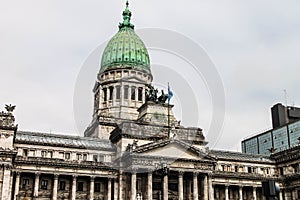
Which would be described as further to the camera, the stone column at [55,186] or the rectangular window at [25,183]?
the stone column at [55,186]

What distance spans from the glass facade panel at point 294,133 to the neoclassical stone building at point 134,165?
27328 millimetres

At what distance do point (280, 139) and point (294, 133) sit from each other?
1064 centimetres

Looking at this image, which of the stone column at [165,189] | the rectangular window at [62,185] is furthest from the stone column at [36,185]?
the stone column at [165,189]

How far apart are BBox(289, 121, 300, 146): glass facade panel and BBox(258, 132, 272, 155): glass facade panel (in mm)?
14634

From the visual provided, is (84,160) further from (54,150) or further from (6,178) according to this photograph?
(6,178)

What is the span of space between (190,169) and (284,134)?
2567 inches

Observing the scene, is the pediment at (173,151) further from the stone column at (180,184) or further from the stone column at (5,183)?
the stone column at (5,183)

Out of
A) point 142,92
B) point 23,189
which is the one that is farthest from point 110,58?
point 23,189

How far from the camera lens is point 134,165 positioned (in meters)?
86.3

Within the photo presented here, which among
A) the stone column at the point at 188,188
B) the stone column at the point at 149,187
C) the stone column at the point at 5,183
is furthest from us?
the stone column at the point at 188,188

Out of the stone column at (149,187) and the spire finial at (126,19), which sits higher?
the spire finial at (126,19)

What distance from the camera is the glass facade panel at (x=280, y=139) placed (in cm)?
14325

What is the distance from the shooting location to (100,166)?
90062mm

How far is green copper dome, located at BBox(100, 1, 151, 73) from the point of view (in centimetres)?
12138
